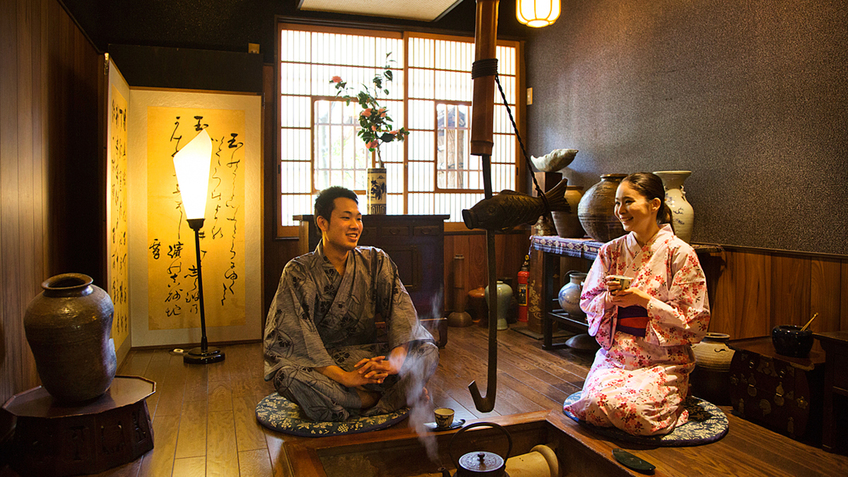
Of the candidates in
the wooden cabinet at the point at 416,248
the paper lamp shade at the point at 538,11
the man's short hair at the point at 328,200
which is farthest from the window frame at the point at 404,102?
the man's short hair at the point at 328,200

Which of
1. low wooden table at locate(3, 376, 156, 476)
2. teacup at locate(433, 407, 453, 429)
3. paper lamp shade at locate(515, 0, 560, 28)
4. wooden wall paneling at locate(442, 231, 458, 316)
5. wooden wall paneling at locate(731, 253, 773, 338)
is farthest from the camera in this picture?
wooden wall paneling at locate(442, 231, 458, 316)

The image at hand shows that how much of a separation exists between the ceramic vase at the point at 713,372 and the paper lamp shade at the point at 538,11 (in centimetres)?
215

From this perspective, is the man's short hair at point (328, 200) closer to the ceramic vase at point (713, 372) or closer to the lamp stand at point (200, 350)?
the lamp stand at point (200, 350)

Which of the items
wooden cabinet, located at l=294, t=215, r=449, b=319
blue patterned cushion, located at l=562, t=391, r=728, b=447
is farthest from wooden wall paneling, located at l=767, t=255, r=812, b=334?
wooden cabinet, located at l=294, t=215, r=449, b=319

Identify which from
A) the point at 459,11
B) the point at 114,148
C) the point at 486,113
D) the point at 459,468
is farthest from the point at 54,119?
the point at 459,11

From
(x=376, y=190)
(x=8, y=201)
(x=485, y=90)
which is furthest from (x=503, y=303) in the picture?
(x=485, y=90)

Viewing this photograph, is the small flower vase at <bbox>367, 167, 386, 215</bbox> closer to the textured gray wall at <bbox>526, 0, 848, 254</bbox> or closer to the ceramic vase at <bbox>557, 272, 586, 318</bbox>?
the ceramic vase at <bbox>557, 272, 586, 318</bbox>

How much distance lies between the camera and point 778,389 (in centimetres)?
252

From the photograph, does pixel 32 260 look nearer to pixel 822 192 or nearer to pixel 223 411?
pixel 223 411

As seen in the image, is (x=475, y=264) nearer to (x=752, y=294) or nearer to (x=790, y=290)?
(x=752, y=294)

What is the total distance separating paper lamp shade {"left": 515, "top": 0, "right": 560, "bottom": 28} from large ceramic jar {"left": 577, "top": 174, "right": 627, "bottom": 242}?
1.07 meters

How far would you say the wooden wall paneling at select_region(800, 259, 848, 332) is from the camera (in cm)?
268

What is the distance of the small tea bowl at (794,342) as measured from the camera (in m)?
2.52

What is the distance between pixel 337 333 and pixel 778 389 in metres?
2.08
